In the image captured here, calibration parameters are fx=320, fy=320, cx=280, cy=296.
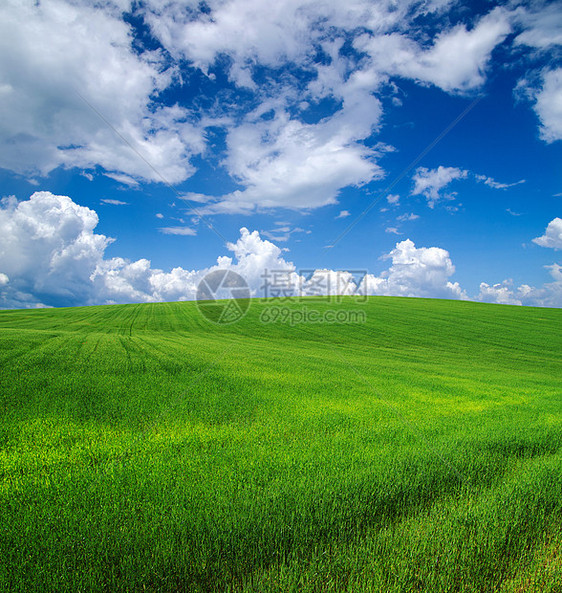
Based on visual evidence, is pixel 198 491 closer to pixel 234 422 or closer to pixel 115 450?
pixel 115 450

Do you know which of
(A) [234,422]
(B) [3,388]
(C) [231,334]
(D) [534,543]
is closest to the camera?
(D) [534,543]

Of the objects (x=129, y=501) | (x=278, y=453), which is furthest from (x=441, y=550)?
(x=129, y=501)

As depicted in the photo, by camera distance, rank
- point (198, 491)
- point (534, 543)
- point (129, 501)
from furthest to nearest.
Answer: point (198, 491) < point (129, 501) < point (534, 543)

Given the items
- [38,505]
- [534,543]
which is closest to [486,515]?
[534,543]

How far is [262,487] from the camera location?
15.5 feet

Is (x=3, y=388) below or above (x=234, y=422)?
above

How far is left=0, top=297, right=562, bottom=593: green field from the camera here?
332 cm

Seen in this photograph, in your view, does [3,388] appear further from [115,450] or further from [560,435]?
[560,435]

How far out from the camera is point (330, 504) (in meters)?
4.39

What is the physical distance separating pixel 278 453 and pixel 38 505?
356 centimetres

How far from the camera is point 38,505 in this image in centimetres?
411

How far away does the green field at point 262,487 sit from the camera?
3324mm

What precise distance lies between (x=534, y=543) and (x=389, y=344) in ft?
96.8

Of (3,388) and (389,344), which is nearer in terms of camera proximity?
(3,388)
